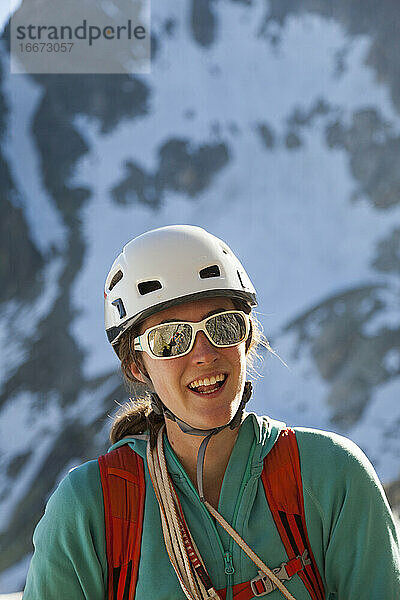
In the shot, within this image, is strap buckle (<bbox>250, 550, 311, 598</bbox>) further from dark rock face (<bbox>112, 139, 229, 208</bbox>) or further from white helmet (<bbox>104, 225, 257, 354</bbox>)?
dark rock face (<bbox>112, 139, 229, 208</bbox>)

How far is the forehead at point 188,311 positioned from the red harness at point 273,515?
269 mm

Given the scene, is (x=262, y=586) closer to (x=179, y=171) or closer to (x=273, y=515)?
(x=273, y=515)

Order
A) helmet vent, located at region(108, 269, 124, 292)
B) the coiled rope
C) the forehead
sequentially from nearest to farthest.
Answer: the coiled rope
the forehead
helmet vent, located at region(108, 269, 124, 292)

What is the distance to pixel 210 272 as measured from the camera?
1.30 meters

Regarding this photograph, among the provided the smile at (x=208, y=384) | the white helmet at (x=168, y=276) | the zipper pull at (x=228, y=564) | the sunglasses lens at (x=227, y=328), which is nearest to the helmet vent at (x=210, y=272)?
the white helmet at (x=168, y=276)

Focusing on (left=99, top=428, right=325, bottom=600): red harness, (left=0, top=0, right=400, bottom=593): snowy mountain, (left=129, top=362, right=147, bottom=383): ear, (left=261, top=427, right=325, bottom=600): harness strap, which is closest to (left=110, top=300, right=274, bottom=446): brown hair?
(left=129, top=362, right=147, bottom=383): ear

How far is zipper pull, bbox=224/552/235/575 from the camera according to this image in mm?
1135

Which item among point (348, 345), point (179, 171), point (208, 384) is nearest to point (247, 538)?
point (208, 384)

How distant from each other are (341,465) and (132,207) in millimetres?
2623

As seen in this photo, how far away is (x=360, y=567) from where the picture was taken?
1.16m

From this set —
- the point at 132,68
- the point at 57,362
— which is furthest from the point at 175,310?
the point at 132,68

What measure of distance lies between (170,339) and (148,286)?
0.14 metres

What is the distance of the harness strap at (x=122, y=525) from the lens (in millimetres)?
1138

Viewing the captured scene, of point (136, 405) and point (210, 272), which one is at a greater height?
point (210, 272)
